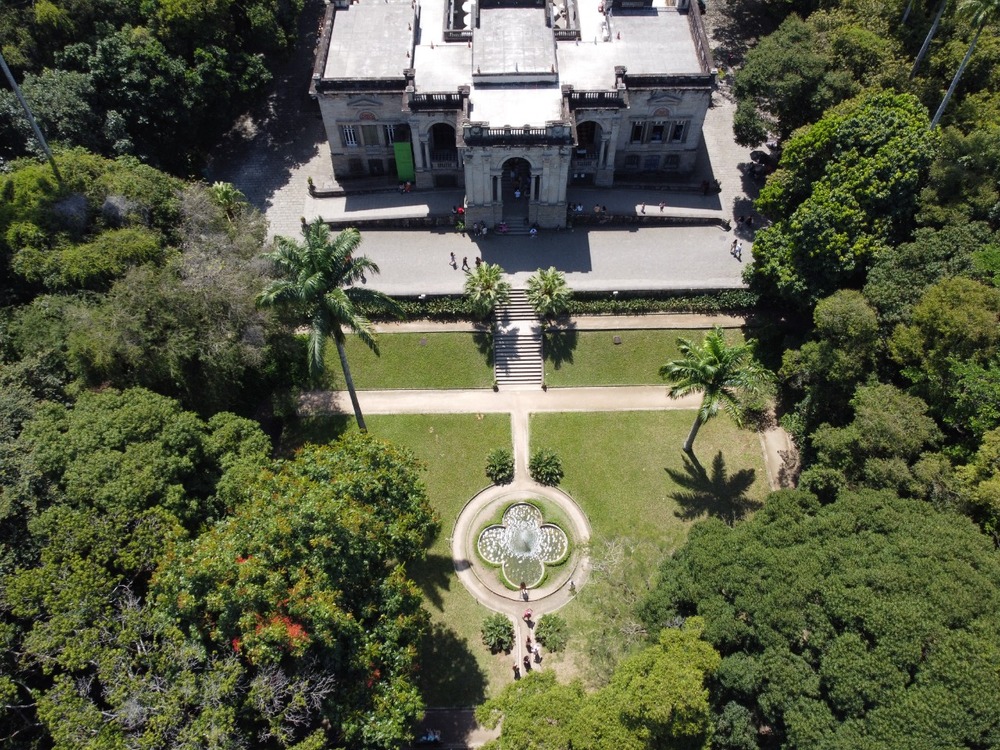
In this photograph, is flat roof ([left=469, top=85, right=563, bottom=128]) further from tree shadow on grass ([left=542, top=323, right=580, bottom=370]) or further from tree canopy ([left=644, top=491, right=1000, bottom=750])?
tree canopy ([left=644, top=491, right=1000, bottom=750])

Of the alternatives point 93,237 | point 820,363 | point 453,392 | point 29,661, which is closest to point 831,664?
point 820,363

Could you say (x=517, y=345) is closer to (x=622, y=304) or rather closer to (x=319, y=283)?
(x=622, y=304)

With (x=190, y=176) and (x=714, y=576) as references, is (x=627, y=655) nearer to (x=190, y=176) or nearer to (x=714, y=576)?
(x=714, y=576)

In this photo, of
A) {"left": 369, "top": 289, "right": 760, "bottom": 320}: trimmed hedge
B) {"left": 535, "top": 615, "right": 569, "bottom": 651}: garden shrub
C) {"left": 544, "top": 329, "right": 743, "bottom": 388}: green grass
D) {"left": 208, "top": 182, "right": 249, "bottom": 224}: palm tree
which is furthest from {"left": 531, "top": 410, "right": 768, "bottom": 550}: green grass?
{"left": 208, "top": 182, "right": 249, "bottom": 224}: palm tree

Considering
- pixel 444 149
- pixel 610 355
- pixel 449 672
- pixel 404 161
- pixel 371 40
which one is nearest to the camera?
pixel 449 672

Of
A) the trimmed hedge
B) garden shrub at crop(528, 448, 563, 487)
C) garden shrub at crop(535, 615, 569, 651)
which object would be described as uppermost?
the trimmed hedge

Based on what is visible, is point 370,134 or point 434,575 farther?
point 370,134

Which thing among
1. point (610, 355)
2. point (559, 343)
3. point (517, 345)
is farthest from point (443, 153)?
point (610, 355)

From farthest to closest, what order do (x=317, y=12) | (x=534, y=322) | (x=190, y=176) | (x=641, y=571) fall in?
(x=317, y=12), (x=190, y=176), (x=534, y=322), (x=641, y=571)
